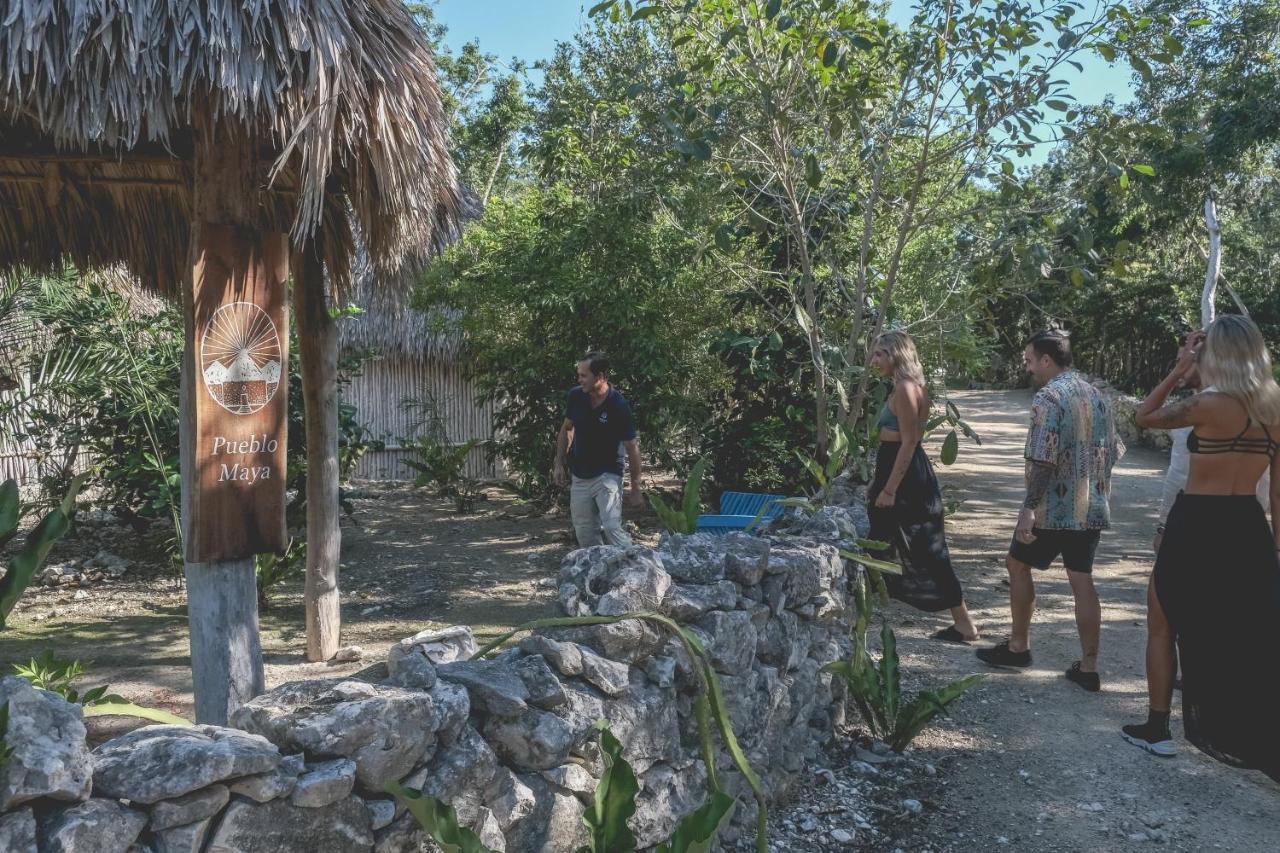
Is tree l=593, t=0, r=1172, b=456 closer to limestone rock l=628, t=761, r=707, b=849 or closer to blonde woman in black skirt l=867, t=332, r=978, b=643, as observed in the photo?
blonde woman in black skirt l=867, t=332, r=978, b=643

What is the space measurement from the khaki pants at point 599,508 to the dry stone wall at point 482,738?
111 inches

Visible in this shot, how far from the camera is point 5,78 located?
143 inches

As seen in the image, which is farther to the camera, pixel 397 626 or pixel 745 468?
pixel 745 468

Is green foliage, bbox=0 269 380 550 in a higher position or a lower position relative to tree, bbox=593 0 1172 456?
lower

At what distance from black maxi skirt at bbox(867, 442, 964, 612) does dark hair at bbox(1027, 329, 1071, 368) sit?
0.88 m

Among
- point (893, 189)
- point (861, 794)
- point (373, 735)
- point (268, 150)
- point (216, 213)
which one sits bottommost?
point (861, 794)

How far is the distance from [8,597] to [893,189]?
24.9ft

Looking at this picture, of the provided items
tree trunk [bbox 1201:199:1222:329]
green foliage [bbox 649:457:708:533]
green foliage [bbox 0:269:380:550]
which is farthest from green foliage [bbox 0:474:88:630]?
tree trunk [bbox 1201:199:1222:329]

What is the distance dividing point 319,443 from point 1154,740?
4358 mm

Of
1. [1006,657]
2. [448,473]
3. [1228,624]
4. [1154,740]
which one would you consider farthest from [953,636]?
[448,473]

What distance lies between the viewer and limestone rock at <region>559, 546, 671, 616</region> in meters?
3.14

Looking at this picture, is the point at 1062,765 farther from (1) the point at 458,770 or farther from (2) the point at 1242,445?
(1) the point at 458,770

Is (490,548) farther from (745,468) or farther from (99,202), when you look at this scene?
(99,202)

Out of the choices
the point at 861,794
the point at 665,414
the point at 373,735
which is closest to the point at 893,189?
the point at 665,414
